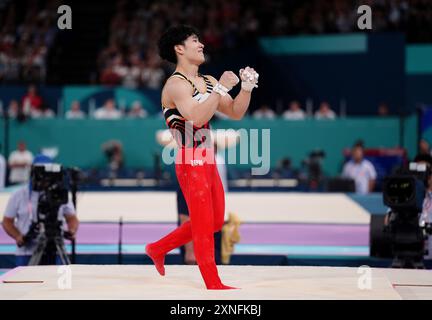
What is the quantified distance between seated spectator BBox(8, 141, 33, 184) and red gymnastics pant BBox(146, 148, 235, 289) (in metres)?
11.0

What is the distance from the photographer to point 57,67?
1948 cm

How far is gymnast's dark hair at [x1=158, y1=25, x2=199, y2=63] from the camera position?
5430 mm

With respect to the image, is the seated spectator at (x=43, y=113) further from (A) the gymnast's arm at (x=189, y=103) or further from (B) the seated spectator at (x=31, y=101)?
(A) the gymnast's arm at (x=189, y=103)

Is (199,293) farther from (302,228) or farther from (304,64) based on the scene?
(304,64)

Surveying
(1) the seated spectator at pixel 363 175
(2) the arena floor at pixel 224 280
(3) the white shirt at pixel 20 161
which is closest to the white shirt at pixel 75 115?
(3) the white shirt at pixel 20 161

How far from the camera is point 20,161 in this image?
52.1 ft

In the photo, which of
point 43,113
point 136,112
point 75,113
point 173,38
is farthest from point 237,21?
point 173,38

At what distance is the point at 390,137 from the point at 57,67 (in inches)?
304

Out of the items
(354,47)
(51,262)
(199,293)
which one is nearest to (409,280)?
(199,293)

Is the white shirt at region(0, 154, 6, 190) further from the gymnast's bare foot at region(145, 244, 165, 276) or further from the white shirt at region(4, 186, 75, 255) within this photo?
the gymnast's bare foot at region(145, 244, 165, 276)

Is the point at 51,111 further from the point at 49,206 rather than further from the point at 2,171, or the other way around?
the point at 49,206

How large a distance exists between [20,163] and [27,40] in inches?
179

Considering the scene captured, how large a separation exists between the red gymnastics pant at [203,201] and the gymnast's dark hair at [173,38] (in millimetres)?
652

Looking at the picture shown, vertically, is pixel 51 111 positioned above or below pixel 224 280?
above
